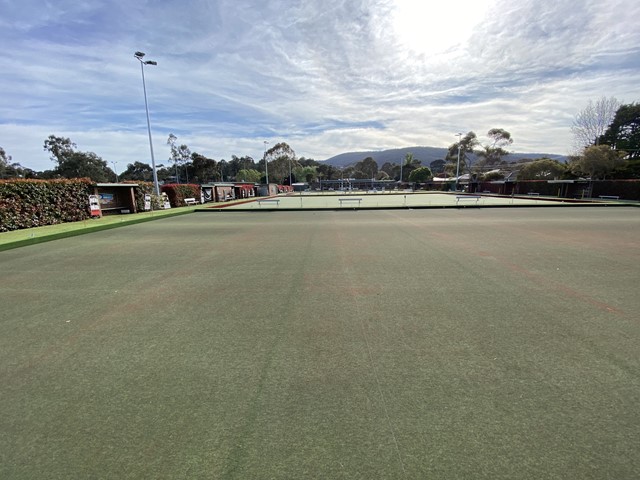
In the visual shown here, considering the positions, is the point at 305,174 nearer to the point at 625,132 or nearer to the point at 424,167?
the point at 424,167

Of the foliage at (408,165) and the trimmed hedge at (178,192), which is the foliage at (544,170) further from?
the foliage at (408,165)

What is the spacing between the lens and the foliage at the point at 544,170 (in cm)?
4554

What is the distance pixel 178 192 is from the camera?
102 ft

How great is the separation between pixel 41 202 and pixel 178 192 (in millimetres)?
14585

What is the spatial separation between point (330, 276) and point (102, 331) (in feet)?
12.7

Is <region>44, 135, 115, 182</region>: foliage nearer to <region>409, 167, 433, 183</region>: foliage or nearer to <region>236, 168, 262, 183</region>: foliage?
<region>236, 168, 262, 183</region>: foliage

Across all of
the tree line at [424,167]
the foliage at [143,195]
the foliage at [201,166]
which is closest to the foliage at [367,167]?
the tree line at [424,167]

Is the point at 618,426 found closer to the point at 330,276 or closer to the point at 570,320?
the point at 570,320

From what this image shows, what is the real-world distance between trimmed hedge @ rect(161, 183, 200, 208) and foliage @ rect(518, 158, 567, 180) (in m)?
48.3

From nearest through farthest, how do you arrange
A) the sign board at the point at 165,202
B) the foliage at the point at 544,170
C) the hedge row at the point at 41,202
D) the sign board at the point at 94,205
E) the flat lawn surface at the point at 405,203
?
the hedge row at the point at 41,202
the sign board at the point at 94,205
the flat lawn surface at the point at 405,203
the sign board at the point at 165,202
the foliage at the point at 544,170

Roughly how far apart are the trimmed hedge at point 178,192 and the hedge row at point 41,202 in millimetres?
10231

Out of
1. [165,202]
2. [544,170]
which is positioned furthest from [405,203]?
[544,170]

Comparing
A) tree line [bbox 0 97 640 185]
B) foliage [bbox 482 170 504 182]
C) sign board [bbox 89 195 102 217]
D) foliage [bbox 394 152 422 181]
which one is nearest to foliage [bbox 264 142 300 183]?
tree line [bbox 0 97 640 185]

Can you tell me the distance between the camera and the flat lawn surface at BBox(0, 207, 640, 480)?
6.82 feet
